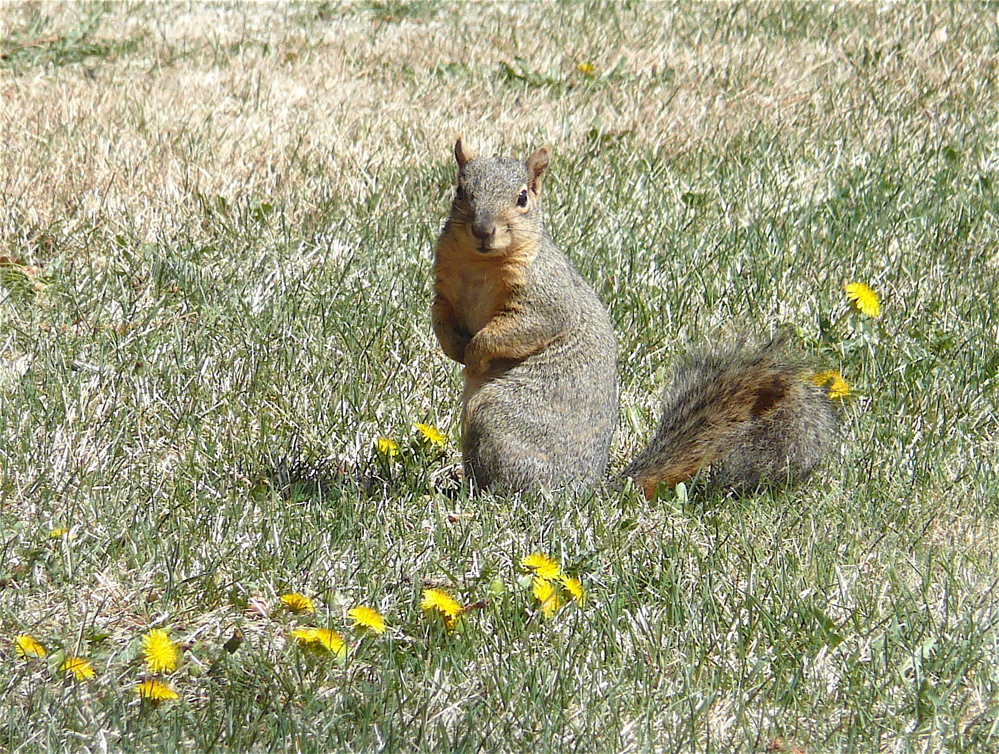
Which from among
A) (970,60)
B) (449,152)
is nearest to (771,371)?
(449,152)

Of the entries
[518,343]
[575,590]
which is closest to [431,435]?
[518,343]

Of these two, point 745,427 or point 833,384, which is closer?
point 745,427

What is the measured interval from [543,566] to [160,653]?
2.81 feet

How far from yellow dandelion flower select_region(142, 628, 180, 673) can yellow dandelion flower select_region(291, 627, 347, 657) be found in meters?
0.25

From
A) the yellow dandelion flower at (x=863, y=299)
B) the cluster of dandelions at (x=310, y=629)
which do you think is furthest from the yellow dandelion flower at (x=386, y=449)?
the yellow dandelion flower at (x=863, y=299)

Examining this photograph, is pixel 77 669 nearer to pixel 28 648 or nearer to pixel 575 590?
pixel 28 648

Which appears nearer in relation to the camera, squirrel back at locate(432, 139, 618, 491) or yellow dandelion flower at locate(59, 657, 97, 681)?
yellow dandelion flower at locate(59, 657, 97, 681)

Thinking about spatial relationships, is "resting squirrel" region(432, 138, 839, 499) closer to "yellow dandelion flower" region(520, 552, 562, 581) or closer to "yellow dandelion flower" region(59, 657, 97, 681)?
"yellow dandelion flower" region(520, 552, 562, 581)

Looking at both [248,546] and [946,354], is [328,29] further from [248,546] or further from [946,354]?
[248,546]

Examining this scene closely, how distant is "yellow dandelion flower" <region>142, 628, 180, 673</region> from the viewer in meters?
2.55

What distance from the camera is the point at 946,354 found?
416 centimetres

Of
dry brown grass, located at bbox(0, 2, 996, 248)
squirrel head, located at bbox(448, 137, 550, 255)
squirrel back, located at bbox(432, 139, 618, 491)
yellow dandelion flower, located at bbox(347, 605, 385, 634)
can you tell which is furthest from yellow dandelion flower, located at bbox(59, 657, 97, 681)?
dry brown grass, located at bbox(0, 2, 996, 248)

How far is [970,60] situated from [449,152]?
2.74 m

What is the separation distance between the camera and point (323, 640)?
2.61 meters
